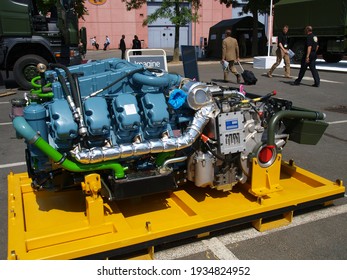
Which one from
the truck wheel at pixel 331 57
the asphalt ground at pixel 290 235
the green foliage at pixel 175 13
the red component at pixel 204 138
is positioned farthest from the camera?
→ the green foliage at pixel 175 13

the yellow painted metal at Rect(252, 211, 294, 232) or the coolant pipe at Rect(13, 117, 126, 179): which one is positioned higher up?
Answer: the coolant pipe at Rect(13, 117, 126, 179)

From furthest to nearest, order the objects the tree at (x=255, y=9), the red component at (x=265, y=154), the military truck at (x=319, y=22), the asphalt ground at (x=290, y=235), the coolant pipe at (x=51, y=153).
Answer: the tree at (x=255, y=9) < the military truck at (x=319, y=22) < the red component at (x=265, y=154) < the asphalt ground at (x=290, y=235) < the coolant pipe at (x=51, y=153)

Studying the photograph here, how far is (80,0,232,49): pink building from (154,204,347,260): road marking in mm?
32119

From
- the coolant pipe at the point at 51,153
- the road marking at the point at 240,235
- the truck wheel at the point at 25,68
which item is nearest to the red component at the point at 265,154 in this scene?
the road marking at the point at 240,235

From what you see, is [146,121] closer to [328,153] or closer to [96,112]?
[96,112]

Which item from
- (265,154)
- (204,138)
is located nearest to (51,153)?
(204,138)

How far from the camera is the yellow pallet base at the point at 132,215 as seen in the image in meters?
2.69

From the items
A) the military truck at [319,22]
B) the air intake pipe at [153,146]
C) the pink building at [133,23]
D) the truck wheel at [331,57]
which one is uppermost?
the pink building at [133,23]

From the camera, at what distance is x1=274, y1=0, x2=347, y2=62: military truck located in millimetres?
16375

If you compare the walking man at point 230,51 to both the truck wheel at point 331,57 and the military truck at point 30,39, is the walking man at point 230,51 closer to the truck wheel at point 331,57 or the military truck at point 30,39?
the military truck at point 30,39

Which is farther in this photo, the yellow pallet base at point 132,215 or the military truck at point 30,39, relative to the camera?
the military truck at point 30,39

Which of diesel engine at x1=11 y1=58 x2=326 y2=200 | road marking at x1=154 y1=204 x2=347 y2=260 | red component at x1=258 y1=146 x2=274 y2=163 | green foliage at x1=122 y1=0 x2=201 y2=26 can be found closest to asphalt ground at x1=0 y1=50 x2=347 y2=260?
road marking at x1=154 y1=204 x2=347 y2=260

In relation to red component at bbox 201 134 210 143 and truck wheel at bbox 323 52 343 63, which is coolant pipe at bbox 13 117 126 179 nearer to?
red component at bbox 201 134 210 143
